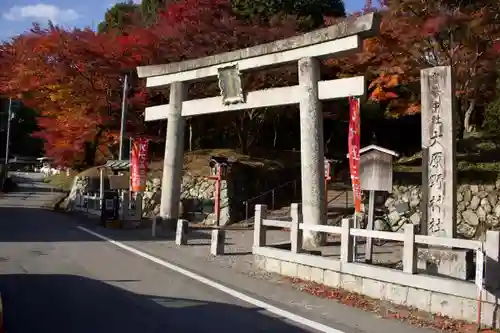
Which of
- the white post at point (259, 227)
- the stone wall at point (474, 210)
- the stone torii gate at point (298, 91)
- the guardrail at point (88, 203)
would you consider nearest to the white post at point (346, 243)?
the white post at point (259, 227)

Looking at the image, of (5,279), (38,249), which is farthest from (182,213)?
(5,279)

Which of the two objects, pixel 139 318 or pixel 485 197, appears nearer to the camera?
pixel 139 318

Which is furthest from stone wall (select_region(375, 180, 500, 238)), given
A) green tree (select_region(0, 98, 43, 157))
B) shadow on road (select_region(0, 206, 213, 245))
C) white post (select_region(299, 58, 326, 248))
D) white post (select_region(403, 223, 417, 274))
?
green tree (select_region(0, 98, 43, 157))

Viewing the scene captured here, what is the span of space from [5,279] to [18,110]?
57.0 m

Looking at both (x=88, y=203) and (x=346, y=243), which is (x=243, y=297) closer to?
(x=346, y=243)

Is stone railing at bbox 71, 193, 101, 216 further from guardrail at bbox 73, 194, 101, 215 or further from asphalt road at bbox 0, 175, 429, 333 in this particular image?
asphalt road at bbox 0, 175, 429, 333

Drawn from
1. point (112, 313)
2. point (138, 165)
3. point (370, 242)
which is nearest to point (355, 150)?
point (370, 242)

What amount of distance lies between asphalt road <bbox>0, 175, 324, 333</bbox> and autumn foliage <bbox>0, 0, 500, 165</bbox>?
12296 mm

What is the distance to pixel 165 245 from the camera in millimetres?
16078

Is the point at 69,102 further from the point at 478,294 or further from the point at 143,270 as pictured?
the point at 478,294

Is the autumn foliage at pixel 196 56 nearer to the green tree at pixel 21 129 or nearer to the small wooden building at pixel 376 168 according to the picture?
the small wooden building at pixel 376 168

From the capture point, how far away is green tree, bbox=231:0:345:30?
101 ft

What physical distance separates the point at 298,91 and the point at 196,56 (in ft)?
39.5

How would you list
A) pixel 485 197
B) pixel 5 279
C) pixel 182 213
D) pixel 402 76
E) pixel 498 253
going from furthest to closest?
pixel 182 213, pixel 402 76, pixel 485 197, pixel 5 279, pixel 498 253
